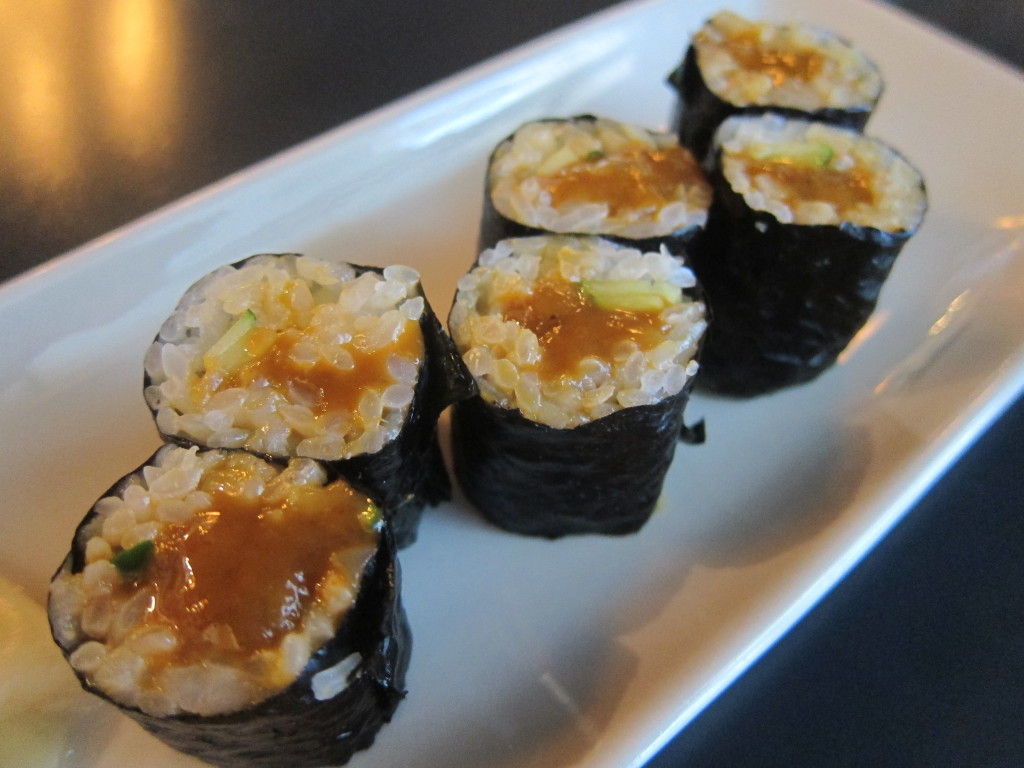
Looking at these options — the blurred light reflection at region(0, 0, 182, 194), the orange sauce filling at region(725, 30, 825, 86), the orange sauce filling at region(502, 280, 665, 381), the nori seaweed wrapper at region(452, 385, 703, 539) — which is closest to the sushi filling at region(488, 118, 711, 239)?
the orange sauce filling at region(502, 280, 665, 381)

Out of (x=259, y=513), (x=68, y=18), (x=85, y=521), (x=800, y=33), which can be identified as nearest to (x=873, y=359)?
(x=800, y=33)

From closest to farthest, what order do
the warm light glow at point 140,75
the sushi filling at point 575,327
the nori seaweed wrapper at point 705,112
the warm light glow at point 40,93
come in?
the sushi filling at point 575,327 → the nori seaweed wrapper at point 705,112 → the warm light glow at point 40,93 → the warm light glow at point 140,75

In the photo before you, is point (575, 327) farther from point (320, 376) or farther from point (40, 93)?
point (40, 93)

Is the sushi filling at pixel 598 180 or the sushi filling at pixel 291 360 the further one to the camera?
the sushi filling at pixel 598 180

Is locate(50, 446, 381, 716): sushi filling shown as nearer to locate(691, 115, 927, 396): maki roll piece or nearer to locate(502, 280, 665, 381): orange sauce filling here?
locate(502, 280, 665, 381): orange sauce filling

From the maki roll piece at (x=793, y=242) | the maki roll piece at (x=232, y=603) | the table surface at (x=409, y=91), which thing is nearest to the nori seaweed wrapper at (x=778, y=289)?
the maki roll piece at (x=793, y=242)

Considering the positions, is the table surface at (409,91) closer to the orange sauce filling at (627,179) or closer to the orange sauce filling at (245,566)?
the orange sauce filling at (245,566)
